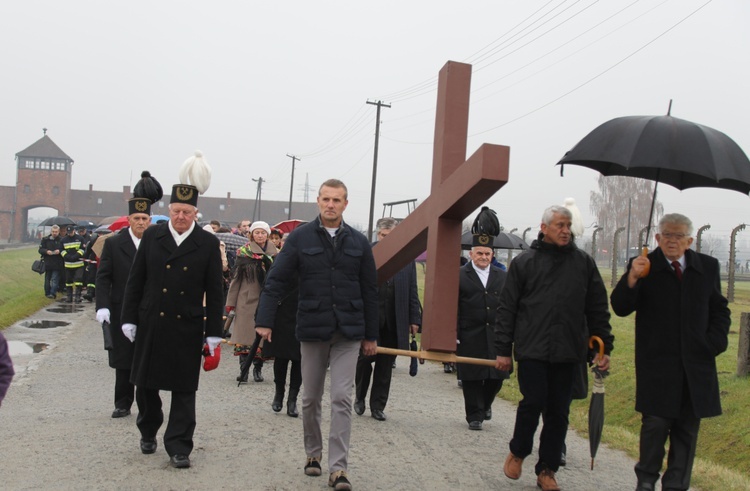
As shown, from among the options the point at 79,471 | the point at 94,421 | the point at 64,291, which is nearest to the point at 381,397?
the point at 94,421

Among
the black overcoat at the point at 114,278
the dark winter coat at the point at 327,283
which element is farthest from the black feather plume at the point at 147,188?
the dark winter coat at the point at 327,283

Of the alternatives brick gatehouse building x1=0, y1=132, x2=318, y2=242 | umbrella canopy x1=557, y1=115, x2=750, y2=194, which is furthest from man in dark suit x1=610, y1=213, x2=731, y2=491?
brick gatehouse building x1=0, y1=132, x2=318, y2=242

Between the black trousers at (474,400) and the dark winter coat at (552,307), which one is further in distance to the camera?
the black trousers at (474,400)

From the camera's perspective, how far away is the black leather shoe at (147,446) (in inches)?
239

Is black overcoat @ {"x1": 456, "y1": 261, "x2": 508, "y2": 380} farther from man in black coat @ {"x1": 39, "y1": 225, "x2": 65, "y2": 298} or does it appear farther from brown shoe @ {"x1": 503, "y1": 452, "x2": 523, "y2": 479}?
man in black coat @ {"x1": 39, "y1": 225, "x2": 65, "y2": 298}

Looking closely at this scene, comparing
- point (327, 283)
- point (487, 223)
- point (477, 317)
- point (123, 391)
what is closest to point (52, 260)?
point (123, 391)

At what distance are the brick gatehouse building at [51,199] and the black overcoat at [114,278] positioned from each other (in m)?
86.4

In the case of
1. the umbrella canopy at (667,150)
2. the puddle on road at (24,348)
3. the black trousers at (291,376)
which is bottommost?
the puddle on road at (24,348)

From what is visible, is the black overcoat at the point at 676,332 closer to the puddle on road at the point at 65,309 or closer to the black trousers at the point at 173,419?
the black trousers at the point at 173,419

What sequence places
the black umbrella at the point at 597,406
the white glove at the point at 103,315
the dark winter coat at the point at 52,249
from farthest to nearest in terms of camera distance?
the dark winter coat at the point at 52,249 < the white glove at the point at 103,315 < the black umbrella at the point at 597,406

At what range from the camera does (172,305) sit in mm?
5965

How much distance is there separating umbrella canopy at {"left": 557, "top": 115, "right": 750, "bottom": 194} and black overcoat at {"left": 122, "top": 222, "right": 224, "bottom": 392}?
2.78 meters

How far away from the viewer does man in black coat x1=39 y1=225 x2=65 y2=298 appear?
829 inches

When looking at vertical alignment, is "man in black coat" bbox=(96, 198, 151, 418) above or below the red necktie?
below
